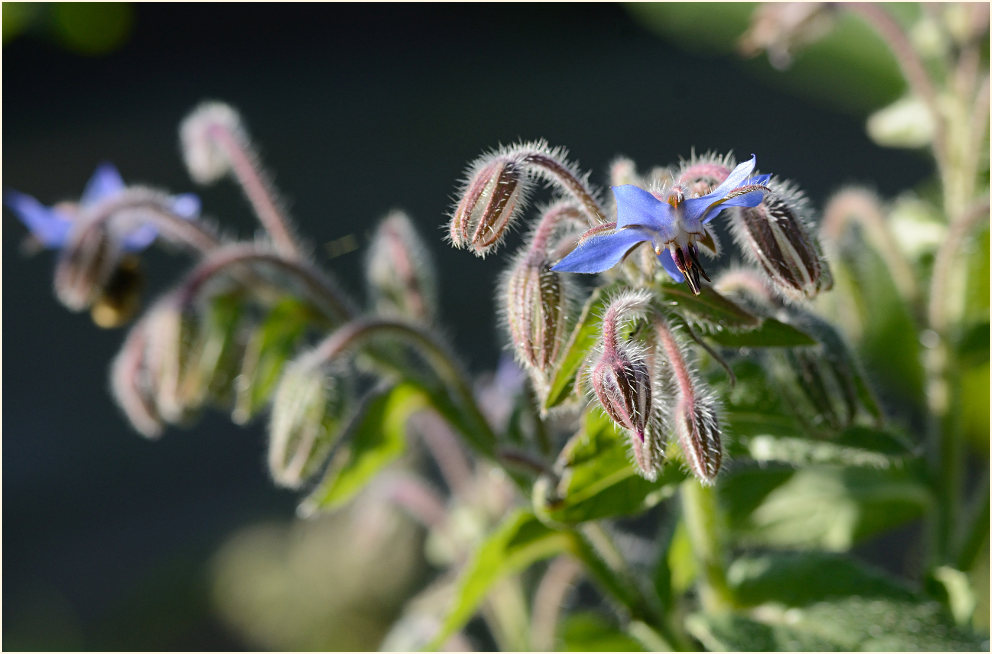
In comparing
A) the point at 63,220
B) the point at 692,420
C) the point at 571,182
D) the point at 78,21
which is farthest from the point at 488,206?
the point at 78,21

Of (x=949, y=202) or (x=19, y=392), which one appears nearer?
(x=949, y=202)

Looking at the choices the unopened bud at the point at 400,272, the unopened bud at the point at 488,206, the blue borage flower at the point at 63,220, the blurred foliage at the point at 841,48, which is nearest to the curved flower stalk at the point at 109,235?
the blue borage flower at the point at 63,220

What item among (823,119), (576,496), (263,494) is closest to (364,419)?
(576,496)

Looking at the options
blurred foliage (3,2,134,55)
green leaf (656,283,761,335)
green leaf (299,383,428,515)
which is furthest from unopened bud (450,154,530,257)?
blurred foliage (3,2,134,55)

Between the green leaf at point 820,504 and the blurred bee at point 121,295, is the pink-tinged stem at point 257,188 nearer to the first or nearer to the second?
the blurred bee at point 121,295

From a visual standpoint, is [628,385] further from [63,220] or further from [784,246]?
[63,220]

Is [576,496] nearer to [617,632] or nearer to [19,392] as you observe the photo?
[617,632]
